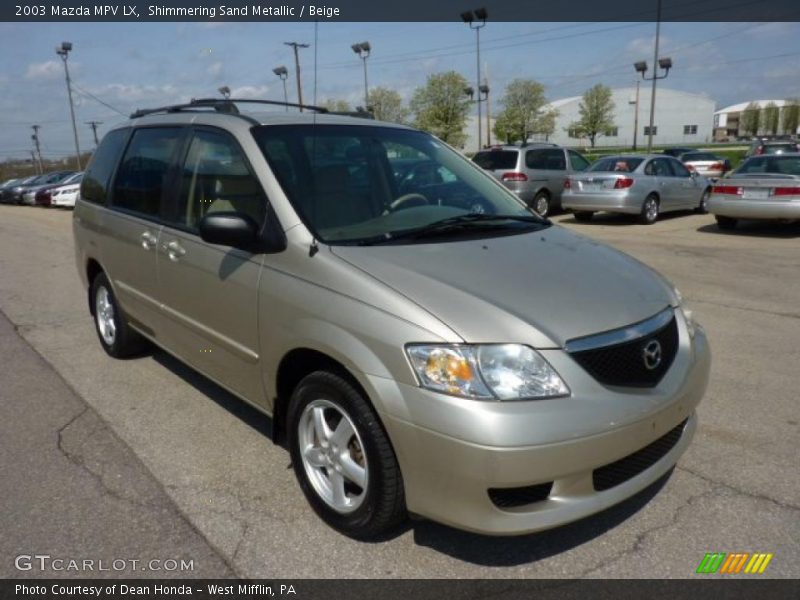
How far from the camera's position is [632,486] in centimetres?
254

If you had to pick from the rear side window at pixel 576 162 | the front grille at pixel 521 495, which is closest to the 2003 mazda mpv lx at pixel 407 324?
the front grille at pixel 521 495

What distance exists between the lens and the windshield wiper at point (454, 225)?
303cm

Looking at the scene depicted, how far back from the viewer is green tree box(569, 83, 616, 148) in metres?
83.9

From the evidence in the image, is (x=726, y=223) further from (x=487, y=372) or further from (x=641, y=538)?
(x=487, y=372)

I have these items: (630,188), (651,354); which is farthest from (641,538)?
(630,188)

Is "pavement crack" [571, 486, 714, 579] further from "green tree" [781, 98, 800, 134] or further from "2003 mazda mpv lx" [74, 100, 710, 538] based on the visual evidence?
"green tree" [781, 98, 800, 134]

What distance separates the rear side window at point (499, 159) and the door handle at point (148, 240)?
10.9m

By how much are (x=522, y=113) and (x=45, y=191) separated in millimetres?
57701

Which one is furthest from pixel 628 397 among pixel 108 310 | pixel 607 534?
pixel 108 310

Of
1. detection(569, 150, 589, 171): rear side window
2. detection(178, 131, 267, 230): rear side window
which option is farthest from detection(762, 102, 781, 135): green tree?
detection(178, 131, 267, 230): rear side window

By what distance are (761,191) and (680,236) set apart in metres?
1.49

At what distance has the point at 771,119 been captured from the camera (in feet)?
371

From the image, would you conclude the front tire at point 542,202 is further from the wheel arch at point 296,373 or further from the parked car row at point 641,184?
the wheel arch at point 296,373

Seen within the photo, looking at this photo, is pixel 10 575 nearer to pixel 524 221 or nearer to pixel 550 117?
pixel 524 221
